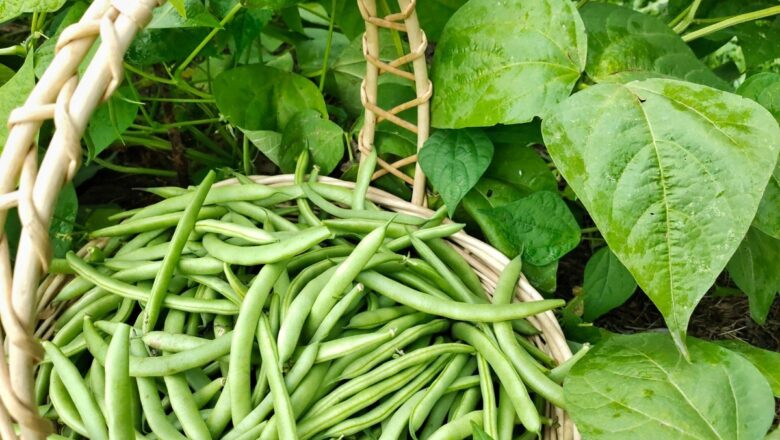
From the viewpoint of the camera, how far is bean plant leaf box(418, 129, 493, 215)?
1013 mm

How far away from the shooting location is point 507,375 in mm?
833

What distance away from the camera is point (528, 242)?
105cm

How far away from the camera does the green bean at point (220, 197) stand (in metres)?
1.03

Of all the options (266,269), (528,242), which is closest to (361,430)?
(266,269)

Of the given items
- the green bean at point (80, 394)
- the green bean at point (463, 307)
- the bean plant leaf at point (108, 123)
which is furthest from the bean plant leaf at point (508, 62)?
the green bean at point (80, 394)

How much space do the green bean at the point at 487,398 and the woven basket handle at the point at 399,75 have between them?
33 centimetres

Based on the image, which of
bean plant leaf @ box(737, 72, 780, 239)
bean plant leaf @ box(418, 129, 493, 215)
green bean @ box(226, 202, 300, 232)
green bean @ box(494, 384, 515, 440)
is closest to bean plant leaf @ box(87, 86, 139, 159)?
green bean @ box(226, 202, 300, 232)

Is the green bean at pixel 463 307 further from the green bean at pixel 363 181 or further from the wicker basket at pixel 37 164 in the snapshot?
the wicker basket at pixel 37 164

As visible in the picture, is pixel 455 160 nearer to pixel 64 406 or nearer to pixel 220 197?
pixel 220 197

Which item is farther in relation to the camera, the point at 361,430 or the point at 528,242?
the point at 528,242

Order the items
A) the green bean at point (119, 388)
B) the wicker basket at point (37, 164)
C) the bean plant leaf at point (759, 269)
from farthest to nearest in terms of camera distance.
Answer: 1. the bean plant leaf at point (759, 269)
2. the green bean at point (119, 388)
3. the wicker basket at point (37, 164)

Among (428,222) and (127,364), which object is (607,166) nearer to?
(428,222)

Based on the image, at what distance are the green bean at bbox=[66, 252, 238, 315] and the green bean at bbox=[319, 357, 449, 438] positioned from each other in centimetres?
21

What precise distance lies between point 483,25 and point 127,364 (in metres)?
0.67
